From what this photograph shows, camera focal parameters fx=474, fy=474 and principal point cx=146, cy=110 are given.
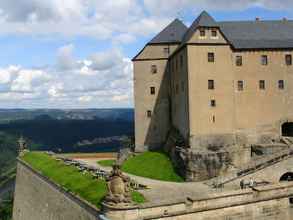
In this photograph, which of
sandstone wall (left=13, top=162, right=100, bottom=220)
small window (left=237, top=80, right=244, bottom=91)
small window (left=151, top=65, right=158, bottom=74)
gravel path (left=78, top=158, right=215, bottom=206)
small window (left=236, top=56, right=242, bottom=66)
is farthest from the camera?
small window (left=151, top=65, right=158, bottom=74)

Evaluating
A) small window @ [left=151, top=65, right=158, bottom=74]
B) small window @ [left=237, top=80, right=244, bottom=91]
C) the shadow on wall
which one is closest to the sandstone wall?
the shadow on wall

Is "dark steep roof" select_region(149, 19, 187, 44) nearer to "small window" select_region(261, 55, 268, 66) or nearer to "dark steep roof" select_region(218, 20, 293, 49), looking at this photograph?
"dark steep roof" select_region(218, 20, 293, 49)

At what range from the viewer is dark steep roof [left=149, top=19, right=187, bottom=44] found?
53.8m

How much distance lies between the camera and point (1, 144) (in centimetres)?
18512

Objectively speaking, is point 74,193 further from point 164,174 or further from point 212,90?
point 212,90

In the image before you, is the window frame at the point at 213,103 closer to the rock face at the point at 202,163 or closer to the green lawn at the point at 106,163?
the rock face at the point at 202,163

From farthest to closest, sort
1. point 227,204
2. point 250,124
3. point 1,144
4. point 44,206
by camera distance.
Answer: point 1,144
point 250,124
point 44,206
point 227,204

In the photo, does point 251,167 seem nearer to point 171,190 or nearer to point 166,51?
point 171,190

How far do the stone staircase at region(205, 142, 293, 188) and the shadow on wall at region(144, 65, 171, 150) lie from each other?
43.4 feet

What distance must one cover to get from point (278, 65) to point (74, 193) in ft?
91.9

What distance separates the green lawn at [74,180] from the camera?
1151 inches

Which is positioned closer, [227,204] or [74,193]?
[227,204]

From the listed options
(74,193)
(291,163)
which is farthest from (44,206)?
(291,163)

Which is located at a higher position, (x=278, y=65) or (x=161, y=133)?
(x=278, y=65)
